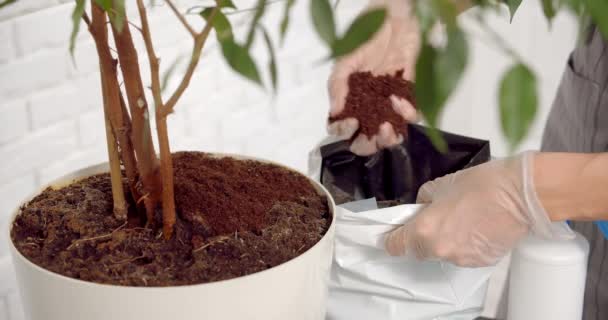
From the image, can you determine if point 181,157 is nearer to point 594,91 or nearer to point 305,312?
point 305,312

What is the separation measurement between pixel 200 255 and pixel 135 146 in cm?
12

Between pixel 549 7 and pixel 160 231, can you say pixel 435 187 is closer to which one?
pixel 160 231

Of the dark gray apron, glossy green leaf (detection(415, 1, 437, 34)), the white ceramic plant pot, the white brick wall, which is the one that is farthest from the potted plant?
the dark gray apron

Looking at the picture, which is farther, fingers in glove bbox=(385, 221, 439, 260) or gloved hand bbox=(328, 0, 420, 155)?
gloved hand bbox=(328, 0, 420, 155)

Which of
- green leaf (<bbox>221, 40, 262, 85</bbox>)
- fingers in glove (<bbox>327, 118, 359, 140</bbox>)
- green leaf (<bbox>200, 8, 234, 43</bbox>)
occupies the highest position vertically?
green leaf (<bbox>200, 8, 234, 43</bbox>)

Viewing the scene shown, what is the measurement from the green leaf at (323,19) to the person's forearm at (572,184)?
0.55 m

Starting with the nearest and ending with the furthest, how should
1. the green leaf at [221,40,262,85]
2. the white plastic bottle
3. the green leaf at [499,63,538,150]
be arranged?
the green leaf at [499,63,538,150]
the green leaf at [221,40,262,85]
the white plastic bottle

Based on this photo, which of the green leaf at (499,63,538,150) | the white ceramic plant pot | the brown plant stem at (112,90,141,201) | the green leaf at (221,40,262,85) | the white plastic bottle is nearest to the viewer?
the green leaf at (499,63,538,150)

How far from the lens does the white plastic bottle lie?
76 centimetres

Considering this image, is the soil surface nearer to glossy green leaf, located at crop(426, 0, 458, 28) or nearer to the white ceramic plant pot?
the white ceramic plant pot

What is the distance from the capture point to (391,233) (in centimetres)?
82

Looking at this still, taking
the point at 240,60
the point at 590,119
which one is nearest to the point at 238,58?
the point at 240,60

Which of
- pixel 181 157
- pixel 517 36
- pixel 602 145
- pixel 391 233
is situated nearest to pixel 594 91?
pixel 602 145

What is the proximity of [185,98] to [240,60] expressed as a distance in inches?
42.6
